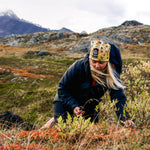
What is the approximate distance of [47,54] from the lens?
44.6 meters

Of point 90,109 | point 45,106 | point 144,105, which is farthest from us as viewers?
point 45,106

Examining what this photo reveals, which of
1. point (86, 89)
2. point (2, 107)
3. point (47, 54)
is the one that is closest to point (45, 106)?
point (2, 107)

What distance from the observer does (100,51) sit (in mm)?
2355

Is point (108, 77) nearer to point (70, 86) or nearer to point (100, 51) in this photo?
point (100, 51)

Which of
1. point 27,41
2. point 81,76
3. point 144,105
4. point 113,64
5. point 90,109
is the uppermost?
point 27,41

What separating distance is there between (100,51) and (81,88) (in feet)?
3.18

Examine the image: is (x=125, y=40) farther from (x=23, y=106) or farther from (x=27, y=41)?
(x=23, y=106)

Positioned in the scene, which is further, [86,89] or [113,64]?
[86,89]

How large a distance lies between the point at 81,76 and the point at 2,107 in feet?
25.4

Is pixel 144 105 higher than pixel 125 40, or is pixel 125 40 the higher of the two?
pixel 125 40

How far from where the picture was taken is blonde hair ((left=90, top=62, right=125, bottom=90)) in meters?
2.50

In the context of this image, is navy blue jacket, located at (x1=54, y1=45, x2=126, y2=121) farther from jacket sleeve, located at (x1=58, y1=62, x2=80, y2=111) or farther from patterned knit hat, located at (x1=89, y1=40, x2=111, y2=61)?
patterned knit hat, located at (x1=89, y1=40, x2=111, y2=61)

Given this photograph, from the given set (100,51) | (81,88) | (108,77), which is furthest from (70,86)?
(100,51)

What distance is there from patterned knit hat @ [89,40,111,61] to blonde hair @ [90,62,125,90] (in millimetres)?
161
